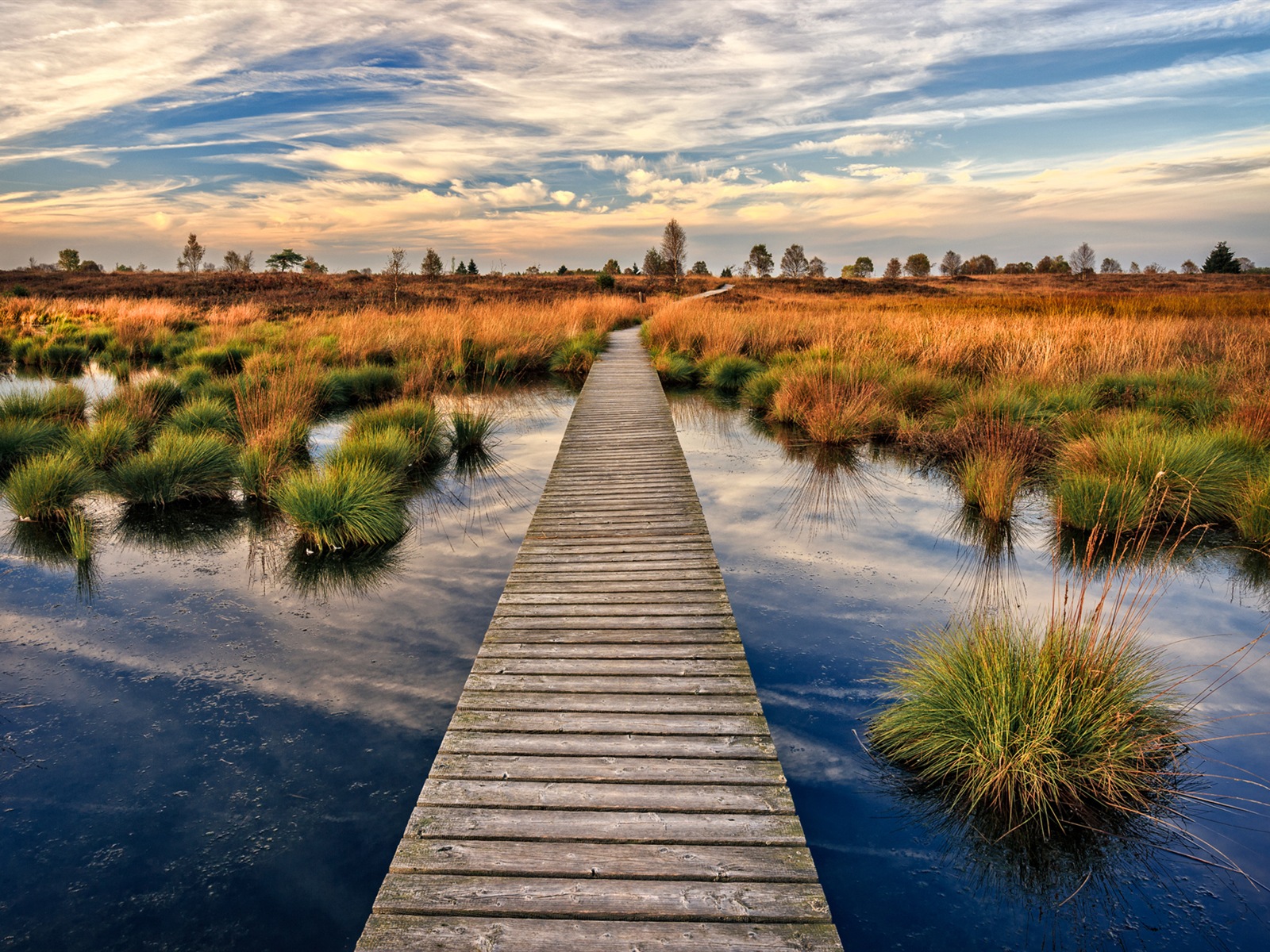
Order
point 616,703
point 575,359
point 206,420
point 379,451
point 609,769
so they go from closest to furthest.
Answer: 1. point 609,769
2. point 616,703
3. point 379,451
4. point 206,420
5. point 575,359

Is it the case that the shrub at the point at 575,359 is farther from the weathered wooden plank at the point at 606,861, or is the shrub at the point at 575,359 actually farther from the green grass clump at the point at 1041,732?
the weathered wooden plank at the point at 606,861

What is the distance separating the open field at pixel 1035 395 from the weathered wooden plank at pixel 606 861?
293cm

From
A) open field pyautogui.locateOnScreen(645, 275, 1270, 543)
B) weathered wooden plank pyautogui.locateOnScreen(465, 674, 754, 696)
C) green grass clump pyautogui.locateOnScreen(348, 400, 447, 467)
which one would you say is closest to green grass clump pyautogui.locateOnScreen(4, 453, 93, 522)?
green grass clump pyautogui.locateOnScreen(348, 400, 447, 467)

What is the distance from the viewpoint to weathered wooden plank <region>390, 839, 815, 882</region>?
8.10 ft

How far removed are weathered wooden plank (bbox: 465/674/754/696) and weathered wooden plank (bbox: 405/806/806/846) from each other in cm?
86

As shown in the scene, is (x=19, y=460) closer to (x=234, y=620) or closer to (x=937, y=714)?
(x=234, y=620)

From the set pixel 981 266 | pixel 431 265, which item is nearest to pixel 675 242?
pixel 431 265

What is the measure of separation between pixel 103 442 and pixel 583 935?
30.1 ft

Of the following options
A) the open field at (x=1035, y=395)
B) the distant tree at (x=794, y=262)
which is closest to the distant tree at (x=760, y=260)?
the distant tree at (x=794, y=262)

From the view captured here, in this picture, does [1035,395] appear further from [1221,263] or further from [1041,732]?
[1221,263]

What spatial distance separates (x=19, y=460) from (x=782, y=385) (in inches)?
414

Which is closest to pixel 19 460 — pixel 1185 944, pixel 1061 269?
A: pixel 1185 944

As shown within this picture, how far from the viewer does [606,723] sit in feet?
11.0

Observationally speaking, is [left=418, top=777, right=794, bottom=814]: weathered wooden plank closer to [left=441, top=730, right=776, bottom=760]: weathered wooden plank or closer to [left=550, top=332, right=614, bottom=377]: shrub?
[left=441, top=730, right=776, bottom=760]: weathered wooden plank
